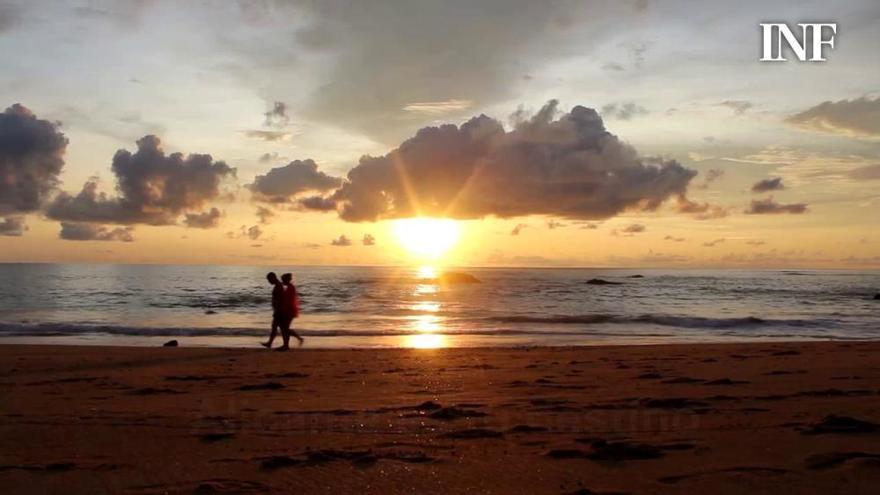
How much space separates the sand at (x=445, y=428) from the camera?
5.34 m

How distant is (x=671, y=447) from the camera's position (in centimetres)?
618

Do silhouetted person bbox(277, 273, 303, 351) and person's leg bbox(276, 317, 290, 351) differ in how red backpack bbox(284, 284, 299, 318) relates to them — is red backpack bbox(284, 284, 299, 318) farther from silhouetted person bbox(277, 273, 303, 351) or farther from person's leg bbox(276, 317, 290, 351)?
person's leg bbox(276, 317, 290, 351)

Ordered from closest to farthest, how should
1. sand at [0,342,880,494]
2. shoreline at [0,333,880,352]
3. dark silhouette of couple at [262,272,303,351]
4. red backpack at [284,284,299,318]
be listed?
sand at [0,342,880,494] → dark silhouette of couple at [262,272,303,351] → red backpack at [284,284,299,318] → shoreline at [0,333,880,352]

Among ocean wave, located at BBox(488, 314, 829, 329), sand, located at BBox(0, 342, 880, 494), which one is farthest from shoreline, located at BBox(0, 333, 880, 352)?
sand, located at BBox(0, 342, 880, 494)

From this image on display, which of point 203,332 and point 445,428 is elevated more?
point 445,428

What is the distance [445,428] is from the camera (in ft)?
23.8

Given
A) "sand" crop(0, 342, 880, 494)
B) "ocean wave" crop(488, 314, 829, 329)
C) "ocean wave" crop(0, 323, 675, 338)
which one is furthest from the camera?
"ocean wave" crop(488, 314, 829, 329)

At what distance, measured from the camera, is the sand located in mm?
5336

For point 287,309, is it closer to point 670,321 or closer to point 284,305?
point 284,305

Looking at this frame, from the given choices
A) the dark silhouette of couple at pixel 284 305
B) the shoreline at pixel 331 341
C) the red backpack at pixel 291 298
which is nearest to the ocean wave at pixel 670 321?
the shoreline at pixel 331 341

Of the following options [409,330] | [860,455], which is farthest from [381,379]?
[409,330]

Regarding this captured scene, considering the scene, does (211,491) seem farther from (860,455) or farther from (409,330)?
(409,330)

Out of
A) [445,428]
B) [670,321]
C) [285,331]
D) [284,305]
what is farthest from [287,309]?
[670,321]

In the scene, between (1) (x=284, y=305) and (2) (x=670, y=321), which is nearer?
(1) (x=284, y=305)
